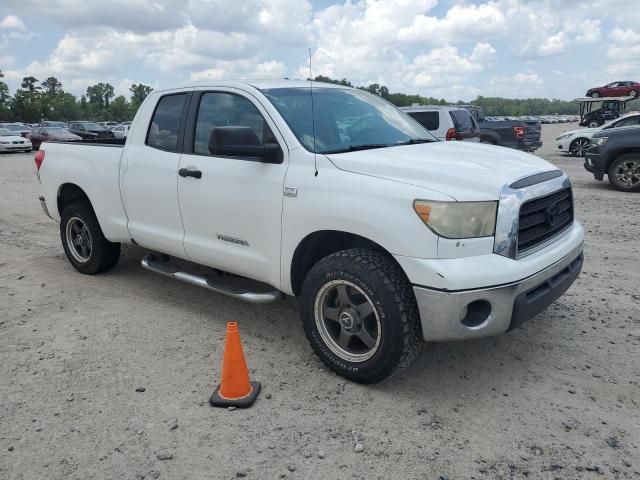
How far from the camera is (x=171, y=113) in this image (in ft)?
15.4

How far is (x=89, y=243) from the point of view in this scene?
5727 mm

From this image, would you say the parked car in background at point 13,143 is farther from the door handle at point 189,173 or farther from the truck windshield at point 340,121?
the truck windshield at point 340,121

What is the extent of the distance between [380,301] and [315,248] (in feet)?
2.43

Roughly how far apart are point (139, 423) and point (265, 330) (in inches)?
57.3

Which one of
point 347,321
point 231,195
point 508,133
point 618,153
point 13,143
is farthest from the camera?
point 13,143

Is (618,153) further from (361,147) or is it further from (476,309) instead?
(476,309)

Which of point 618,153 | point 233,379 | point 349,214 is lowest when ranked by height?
point 233,379

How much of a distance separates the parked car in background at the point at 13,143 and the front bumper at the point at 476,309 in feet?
98.9

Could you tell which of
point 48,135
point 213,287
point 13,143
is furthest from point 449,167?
point 13,143

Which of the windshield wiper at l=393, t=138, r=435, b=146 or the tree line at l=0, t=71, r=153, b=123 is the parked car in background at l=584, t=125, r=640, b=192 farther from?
the tree line at l=0, t=71, r=153, b=123

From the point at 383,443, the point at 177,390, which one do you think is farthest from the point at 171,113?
the point at 383,443

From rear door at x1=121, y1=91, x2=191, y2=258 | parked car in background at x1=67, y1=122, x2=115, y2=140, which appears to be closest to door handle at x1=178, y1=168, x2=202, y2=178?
rear door at x1=121, y1=91, x2=191, y2=258

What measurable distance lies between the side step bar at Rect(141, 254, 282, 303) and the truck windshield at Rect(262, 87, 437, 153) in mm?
1099

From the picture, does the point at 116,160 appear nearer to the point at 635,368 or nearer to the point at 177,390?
the point at 177,390
